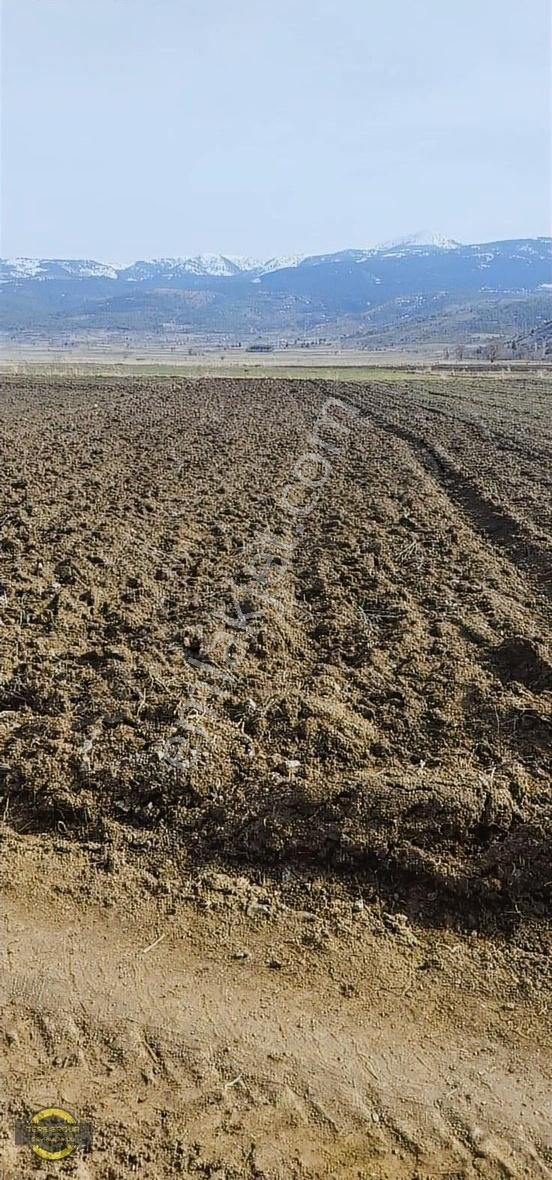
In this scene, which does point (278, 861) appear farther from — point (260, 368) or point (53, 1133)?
point (260, 368)

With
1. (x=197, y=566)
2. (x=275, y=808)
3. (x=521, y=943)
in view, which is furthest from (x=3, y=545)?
(x=521, y=943)

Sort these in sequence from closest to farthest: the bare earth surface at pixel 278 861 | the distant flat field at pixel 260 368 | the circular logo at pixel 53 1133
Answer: the circular logo at pixel 53 1133, the bare earth surface at pixel 278 861, the distant flat field at pixel 260 368

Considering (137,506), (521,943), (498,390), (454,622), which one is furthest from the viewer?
(498,390)

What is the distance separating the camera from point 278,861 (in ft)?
14.3

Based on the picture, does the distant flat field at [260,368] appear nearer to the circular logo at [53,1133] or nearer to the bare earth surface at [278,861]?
the bare earth surface at [278,861]

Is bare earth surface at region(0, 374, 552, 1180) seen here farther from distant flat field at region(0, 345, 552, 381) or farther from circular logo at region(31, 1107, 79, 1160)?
distant flat field at region(0, 345, 552, 381)

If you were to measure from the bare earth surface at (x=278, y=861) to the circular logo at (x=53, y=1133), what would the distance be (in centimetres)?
4

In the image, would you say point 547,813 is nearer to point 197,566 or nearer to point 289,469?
point 197,566

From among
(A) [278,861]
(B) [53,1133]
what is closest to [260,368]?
(A) [278,861]

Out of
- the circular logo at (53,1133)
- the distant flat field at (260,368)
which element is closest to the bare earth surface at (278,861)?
the circular logo at (53,1133)

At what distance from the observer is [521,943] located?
3889 mm

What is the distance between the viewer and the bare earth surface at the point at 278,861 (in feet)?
9.96

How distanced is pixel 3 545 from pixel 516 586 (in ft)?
21.8

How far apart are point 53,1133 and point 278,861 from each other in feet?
5.94
